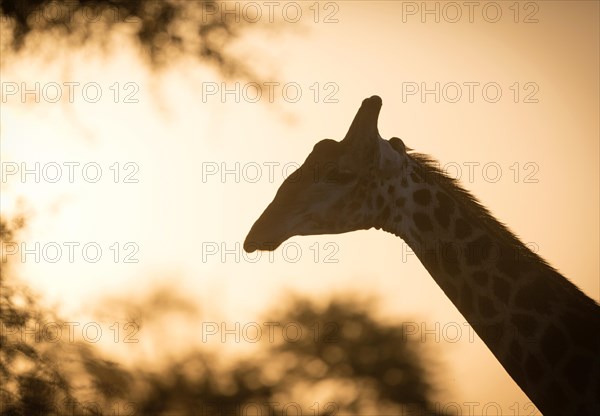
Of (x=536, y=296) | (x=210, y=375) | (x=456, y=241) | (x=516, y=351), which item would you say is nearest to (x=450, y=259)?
(x=456, y=241)

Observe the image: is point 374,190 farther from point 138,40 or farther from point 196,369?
point 196,369

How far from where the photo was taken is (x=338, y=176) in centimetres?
730

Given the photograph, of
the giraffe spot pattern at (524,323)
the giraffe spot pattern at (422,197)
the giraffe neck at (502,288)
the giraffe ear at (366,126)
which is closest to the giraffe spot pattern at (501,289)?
the giraffe neck at (502,288)

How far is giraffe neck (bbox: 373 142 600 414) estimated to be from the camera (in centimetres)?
678

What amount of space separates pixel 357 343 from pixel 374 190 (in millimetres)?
15134

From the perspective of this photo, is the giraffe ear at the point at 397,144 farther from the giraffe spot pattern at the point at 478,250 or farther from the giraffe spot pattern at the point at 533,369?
the giraffe spot pattern at the point at 533,369

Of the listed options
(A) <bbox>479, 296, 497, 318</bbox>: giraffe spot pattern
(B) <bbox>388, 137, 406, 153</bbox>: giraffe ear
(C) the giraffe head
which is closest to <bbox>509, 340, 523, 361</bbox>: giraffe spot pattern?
(A) <bbox>479, 296, 497, 318</bbox>: giraffe spot pattern

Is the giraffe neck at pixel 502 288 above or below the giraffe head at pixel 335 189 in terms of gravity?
below

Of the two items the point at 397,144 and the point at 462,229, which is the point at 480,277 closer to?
the point at 462,229

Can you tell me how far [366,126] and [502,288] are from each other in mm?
1326

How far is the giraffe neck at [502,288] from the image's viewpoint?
6.78 metres

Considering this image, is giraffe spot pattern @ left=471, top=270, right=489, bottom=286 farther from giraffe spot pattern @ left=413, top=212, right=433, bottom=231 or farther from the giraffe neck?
giraffe spot pattern @ left=413, top=212, right=433, bottom=231

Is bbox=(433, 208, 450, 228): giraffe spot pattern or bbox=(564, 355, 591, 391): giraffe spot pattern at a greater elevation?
bbox=(433, 208, 450, 228): giraffe spot pattern

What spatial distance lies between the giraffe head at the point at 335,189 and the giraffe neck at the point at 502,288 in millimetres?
106
